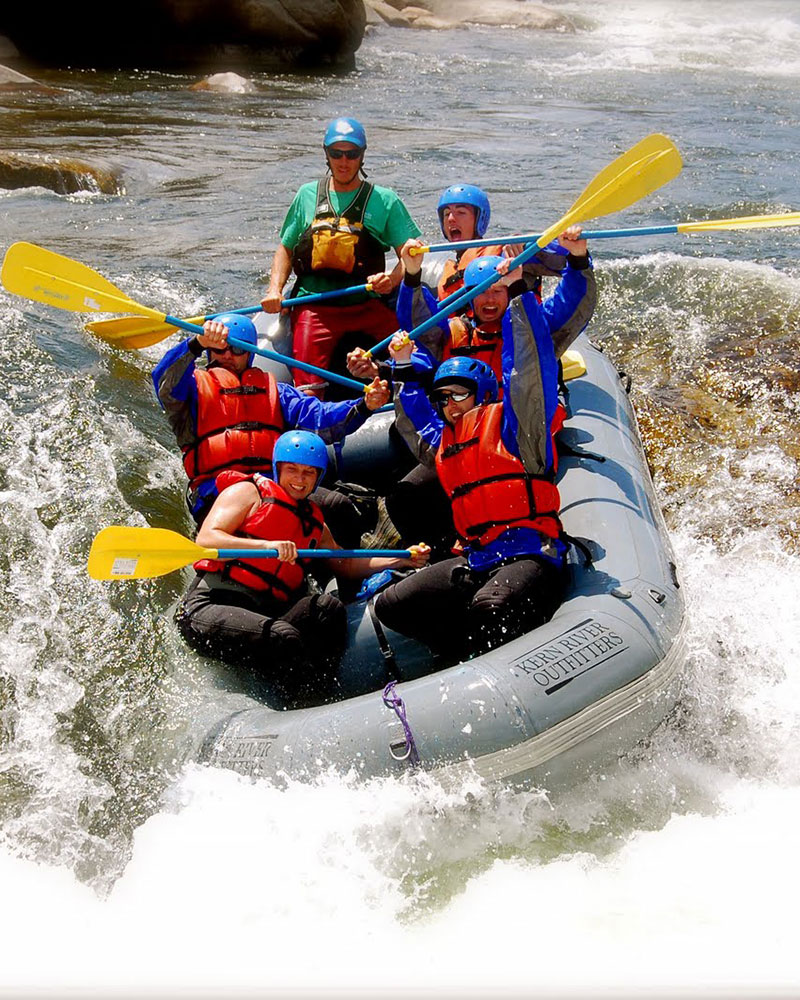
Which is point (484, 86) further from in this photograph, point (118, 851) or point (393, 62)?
point (118, 851)

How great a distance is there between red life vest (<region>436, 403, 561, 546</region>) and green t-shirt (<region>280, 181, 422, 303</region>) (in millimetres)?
1728

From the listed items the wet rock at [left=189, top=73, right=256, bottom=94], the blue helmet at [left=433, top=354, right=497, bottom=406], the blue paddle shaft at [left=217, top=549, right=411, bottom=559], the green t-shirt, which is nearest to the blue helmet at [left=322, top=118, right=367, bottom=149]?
the green t-shirt

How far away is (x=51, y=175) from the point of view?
968 cm

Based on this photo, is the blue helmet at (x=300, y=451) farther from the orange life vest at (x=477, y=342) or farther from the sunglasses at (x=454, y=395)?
the orange life vest at (x=477, y=342)

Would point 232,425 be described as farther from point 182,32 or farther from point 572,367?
point 182,32

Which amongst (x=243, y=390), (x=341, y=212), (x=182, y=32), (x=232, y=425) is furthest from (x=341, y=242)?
(x=182, y=32)

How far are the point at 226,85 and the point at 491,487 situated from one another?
42.5 feet

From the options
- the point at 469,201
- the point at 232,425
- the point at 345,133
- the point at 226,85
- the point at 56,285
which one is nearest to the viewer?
the point at 232,425

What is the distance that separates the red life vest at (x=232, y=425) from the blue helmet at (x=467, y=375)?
2.70 feet

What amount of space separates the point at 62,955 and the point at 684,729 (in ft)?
6.89

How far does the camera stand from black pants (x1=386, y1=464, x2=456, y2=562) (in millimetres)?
4168

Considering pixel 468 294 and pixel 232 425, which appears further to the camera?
pixel 232 425

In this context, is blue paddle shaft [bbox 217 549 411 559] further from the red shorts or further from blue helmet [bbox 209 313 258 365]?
the red shorts

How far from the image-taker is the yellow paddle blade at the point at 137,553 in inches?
145
